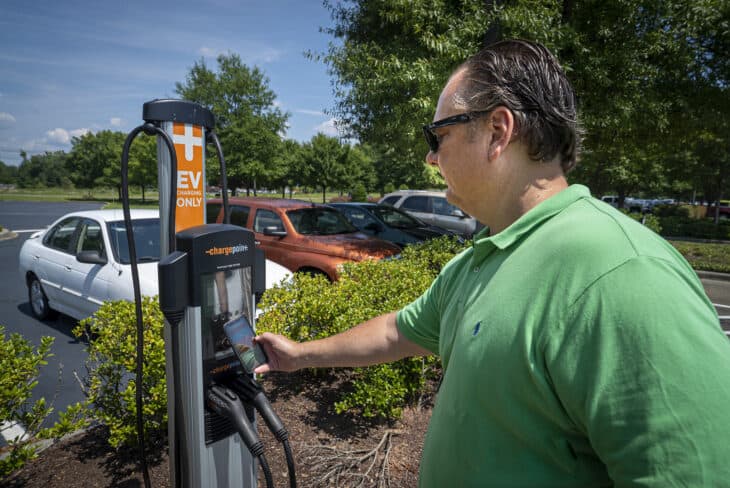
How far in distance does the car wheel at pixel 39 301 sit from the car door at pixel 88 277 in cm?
97

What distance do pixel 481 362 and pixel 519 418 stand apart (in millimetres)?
130

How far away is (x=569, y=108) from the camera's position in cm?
118

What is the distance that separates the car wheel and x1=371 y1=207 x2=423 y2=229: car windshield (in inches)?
252

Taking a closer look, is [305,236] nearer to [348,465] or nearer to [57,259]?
[57,259]

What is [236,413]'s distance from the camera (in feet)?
5.42

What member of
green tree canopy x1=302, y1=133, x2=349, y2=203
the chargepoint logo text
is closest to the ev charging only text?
the chargepoint logo text

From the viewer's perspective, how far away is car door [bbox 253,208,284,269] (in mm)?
6812

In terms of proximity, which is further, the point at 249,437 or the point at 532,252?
the point at 249,437

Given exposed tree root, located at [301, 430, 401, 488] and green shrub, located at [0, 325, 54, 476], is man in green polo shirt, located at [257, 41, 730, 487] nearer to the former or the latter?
exposed tree root, located at [301, 430, 401, 488]

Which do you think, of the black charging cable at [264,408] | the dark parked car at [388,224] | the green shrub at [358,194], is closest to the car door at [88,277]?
the black charging cable at [264,408]

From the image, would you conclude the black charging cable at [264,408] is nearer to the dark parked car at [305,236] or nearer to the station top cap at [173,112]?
the station top cap at [173,112]

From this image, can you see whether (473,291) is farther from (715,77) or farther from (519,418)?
(715,77)

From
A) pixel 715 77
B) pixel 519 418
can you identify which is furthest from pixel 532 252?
pixel 715 77

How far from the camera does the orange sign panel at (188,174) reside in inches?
70.2
